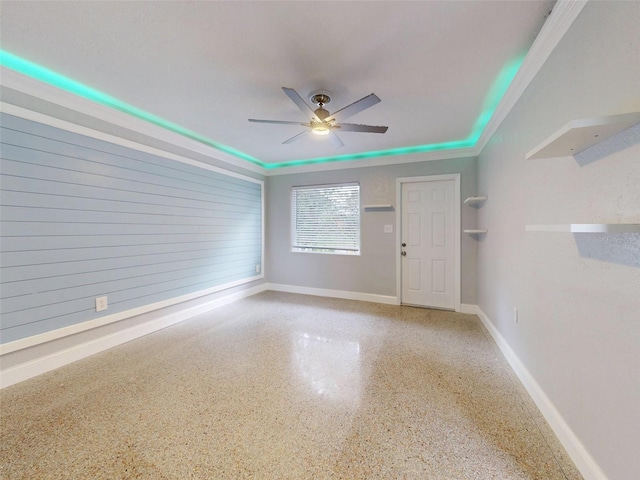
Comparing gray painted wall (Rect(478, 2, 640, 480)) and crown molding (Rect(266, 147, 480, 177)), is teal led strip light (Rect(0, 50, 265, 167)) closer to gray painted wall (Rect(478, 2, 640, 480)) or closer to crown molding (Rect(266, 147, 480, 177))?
crown molding (Rect(266, 147, 480, 177))

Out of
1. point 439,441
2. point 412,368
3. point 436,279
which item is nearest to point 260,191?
point 436,279

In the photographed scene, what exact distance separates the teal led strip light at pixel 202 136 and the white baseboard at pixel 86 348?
2.31 m

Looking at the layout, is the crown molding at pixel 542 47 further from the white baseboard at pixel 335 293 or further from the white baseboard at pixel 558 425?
the white baseboard at pixel 335 293

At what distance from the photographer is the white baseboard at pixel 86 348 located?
2.02 metres

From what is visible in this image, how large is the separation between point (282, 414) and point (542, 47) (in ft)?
9.74

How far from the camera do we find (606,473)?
3.61ft

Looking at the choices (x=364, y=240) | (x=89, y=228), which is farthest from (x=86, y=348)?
(x=364, y=240)

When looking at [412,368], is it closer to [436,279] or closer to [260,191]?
[436,279]

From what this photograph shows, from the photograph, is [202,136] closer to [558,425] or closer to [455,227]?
[455,227]

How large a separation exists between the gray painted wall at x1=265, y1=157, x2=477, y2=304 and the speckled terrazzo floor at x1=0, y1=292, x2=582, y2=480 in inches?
57.6

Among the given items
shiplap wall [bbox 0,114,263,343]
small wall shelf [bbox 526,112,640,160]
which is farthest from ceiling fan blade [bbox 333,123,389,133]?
shiplap wall [bbox 0,114,263,343]

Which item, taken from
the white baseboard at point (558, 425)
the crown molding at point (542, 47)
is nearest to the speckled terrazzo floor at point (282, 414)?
the white baseboard at point (558, 425)

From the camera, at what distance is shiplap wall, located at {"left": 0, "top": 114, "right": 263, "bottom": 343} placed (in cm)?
199

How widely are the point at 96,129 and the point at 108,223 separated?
0.94 metres
